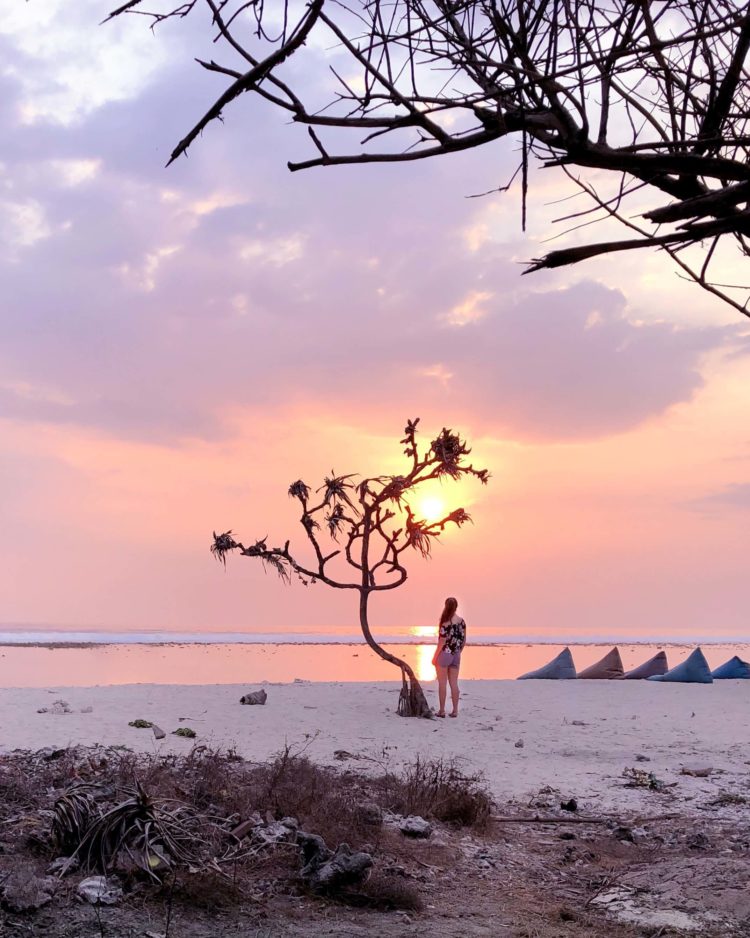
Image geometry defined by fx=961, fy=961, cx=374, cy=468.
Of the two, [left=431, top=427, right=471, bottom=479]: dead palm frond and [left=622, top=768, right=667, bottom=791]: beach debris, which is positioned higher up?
[left=431, top=427, right=471, bottom=479]: dead palm frond

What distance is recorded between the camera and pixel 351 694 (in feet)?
59.7

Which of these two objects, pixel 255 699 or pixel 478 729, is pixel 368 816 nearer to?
pixel 478 729

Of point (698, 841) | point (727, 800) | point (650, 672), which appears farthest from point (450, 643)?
point (650, 672)

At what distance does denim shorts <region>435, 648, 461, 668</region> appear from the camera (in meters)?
15.2

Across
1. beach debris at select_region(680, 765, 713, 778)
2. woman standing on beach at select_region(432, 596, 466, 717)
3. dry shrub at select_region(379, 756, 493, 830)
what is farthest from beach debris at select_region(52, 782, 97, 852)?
woman standing on beach at select_region(432, 596, 466, 717)

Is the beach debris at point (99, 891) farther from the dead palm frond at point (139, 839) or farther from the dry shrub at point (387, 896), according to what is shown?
the dry shrub at point (387, 896)

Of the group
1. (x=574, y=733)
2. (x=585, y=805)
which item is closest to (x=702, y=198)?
(x=585, y=805)

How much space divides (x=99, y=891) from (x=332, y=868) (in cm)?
135

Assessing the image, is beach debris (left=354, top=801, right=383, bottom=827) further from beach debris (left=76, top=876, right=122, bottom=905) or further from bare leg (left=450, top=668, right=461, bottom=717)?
bare leg (left=450, top=668, right=461, bottom=717)

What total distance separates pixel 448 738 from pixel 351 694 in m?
5.21

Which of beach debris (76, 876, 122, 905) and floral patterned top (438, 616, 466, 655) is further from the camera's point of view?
floral patterned top (438, 616, 466, 655)

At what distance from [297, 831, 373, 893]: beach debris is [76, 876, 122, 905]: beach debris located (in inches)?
44.5

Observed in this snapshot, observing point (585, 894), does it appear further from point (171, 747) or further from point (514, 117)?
point (171, 747)

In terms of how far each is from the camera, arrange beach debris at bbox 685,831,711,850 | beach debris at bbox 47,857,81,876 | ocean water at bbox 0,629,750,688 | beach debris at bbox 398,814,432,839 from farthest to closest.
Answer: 1. ocean water at bbox 0,629,750,688
2. beach debris at bbox 685,831,711,850
3. beach debris at bbox 398,814,432,839
4. beach debris at bbox 47,857,81,876
